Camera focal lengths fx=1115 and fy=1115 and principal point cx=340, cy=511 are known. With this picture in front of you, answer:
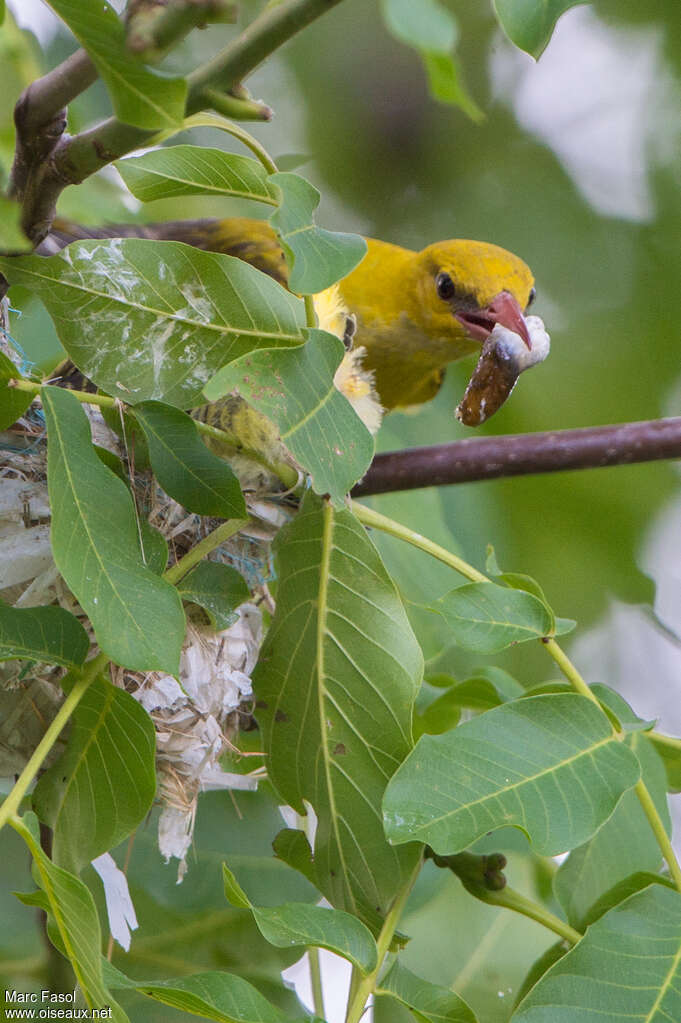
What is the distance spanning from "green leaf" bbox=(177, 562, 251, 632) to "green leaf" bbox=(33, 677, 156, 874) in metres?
0.14

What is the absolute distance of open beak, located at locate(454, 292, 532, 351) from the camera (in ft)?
6.33

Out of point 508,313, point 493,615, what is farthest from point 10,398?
point 508,313

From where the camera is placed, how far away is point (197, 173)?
963 millimetres

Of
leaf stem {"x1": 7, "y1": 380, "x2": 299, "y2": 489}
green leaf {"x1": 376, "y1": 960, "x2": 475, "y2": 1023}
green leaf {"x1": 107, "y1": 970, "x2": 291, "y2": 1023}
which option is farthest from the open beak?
green leaf {"x1": 107, "y1": 970, "x2": 291, "y2": 1023}

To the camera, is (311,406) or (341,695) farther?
(341,695)

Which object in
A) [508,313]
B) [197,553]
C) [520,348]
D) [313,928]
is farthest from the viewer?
[508,313]

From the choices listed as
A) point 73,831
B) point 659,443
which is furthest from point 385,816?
point 659,443

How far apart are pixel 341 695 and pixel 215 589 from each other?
0.17 metres

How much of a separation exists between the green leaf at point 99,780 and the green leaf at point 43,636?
43mm

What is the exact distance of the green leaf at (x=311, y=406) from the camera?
84 cm

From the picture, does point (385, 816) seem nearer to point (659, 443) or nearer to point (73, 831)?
point (73, 831)

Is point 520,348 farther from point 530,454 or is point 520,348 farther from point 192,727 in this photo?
point 192,727

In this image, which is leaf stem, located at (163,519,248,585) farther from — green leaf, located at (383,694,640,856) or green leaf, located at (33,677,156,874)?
green leaf, located at (383,694,640,856)

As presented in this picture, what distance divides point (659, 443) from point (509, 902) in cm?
63
